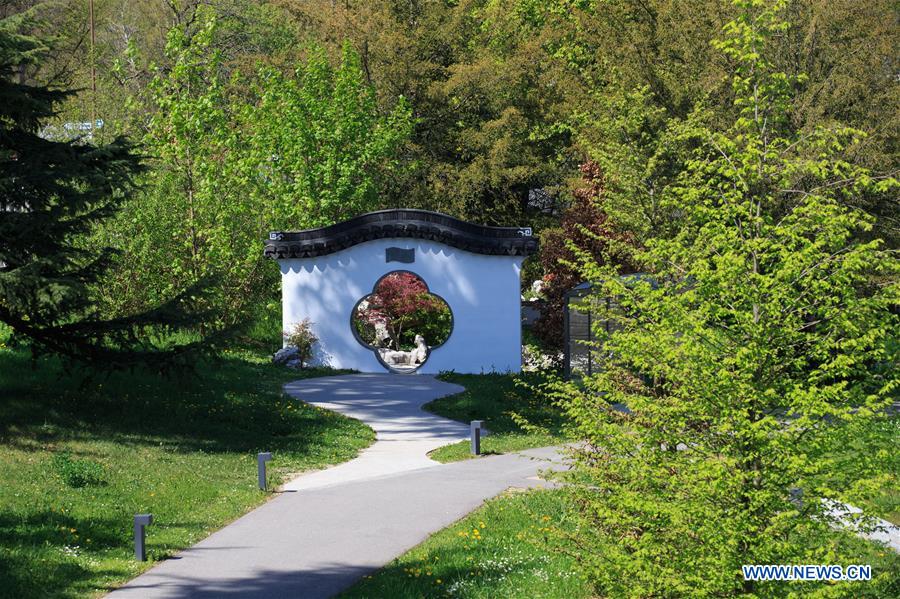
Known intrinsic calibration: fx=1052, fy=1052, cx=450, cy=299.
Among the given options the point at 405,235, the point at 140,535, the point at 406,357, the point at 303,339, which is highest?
the point at 405,235

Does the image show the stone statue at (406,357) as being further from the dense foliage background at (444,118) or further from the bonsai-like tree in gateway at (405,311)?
the dense foliage background at (444,118)

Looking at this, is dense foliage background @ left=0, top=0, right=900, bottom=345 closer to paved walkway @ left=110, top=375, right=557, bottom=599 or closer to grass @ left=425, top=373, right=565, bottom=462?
grass @ left=425, top=373, right=565, bottom=462

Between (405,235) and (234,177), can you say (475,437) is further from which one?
(234,177)

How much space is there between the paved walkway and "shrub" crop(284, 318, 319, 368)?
290 inches

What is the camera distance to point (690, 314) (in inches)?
362

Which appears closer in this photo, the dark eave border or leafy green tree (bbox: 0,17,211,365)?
leafy green tree (bbox: 0,17,211,365)

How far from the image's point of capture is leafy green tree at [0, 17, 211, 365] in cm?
1730

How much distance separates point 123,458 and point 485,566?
7.93 meters

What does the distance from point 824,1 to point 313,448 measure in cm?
1973

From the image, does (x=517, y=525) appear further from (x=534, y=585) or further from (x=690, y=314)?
(x=690, y=314)

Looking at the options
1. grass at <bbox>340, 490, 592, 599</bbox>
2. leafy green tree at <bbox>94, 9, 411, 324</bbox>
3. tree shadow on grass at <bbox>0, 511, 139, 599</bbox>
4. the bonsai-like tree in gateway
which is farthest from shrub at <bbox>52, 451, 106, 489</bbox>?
the bonsai-like tree in gateway

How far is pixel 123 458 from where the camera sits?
17.3 meters

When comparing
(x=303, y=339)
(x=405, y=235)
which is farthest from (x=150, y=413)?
(x=405, y=235)

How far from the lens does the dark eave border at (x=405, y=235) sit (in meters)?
28.6
